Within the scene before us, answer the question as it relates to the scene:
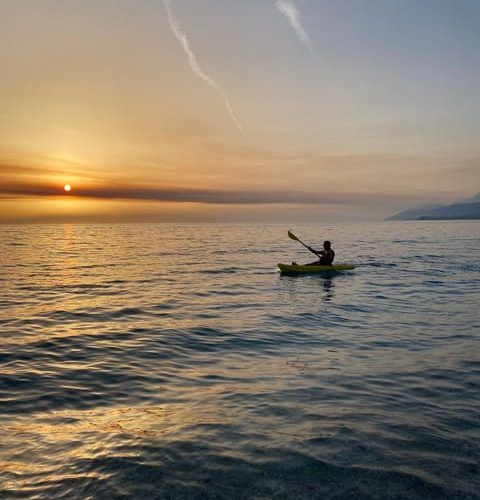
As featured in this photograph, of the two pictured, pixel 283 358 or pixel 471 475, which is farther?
pixel 283 358

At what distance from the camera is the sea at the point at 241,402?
220 inches

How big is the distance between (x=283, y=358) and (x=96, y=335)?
6566mm

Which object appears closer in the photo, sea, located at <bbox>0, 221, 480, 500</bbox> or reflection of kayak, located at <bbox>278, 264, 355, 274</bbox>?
sea, located at <bbox>0, 221, 480, 500</bbox>

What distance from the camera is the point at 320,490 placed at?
Answer: 17.6ft

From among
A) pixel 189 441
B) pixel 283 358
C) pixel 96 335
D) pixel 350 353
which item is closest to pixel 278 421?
pixel 189 441

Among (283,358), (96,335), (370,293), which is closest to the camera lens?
(283,358)

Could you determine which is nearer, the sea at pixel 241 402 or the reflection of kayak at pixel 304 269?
the sea at pixel 241 402

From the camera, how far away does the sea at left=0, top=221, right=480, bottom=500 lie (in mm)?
5586

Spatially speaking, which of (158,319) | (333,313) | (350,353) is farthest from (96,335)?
(333,313)

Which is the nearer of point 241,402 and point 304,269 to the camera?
point 241,402

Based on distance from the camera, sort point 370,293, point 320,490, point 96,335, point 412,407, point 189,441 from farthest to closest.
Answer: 1. point 370,293
2. point 96,335
3. point 412,407
4. point 189,441
5. point 320,490

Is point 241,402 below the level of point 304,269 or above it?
below

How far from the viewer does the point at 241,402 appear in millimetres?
8258

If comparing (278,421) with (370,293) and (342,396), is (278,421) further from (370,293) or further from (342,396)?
(370,293)
